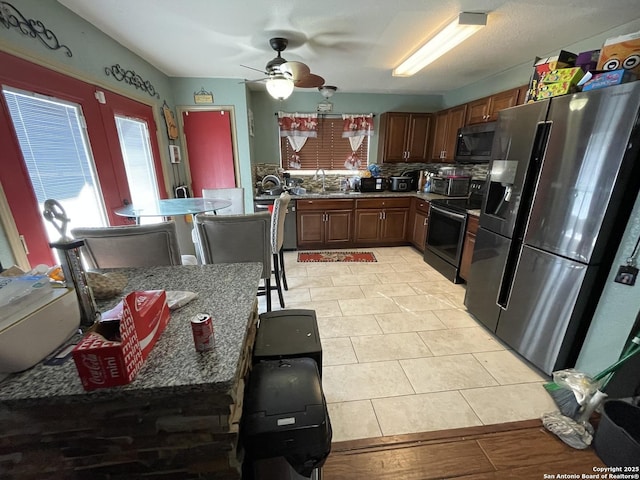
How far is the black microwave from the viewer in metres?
2.95

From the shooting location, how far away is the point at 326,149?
4.39m

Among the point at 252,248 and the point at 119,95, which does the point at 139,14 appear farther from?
the point at 252,248

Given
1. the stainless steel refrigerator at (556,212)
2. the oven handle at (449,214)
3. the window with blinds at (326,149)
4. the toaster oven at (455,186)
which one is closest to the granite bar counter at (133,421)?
the stainless steel refrigerator at (556,212)

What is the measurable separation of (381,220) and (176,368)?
3726 mm

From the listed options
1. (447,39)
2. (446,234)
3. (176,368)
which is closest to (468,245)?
(446,234)

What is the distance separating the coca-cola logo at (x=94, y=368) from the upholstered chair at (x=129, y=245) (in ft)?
3.50

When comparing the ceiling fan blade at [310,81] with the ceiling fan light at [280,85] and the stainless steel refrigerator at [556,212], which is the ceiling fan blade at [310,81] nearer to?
the ceiling fan light at [280,85]

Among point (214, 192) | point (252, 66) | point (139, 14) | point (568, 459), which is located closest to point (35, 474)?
point (568, 459)

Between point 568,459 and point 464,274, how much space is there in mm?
1797

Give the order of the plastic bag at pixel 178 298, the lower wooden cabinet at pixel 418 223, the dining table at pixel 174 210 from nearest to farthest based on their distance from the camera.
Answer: the plastic bag at pixel 178 298 → the dining table at pixel 174 210 → the lower wooden cabinet at pixel 418 223

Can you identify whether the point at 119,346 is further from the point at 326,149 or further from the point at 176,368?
the point at 326,149

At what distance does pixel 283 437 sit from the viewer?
79 cm

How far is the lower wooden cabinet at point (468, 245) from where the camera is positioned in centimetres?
267

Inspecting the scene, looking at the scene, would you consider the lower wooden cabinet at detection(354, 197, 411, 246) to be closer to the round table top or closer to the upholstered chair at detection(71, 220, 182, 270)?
the round table top
